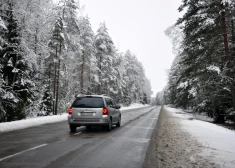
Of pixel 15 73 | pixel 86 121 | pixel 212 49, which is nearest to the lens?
pixel 86 121

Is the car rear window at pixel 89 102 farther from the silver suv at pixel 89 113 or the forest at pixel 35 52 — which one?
the forest at pixel 35 52

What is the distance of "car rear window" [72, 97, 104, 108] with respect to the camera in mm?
13812

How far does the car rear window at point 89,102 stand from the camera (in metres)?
13.8

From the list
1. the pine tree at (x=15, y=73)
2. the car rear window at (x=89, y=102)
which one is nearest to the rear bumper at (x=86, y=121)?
the car rear window at (x=89, y=102)

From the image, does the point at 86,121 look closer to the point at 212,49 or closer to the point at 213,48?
the point at 212,49

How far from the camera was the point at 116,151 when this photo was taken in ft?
27.2

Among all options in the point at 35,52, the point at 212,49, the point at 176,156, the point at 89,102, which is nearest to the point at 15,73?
the point at 35,52

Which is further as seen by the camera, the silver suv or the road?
the silver suv

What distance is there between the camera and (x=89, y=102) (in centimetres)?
1395

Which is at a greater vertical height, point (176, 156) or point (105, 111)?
point (105, 111)

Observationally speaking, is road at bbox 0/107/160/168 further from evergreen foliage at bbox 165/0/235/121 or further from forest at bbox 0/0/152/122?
evergreen foliage at bbox 165/0/235/121

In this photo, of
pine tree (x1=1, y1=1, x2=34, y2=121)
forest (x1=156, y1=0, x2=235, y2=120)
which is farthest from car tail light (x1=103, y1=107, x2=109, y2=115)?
forest (x1=156, y1=0, x2=235, y2=120)

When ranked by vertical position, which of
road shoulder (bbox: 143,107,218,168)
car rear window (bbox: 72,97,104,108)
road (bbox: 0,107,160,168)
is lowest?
road shoulder (bbox: 143,107,218,168)

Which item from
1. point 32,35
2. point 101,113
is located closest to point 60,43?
Answer: point 32,35
